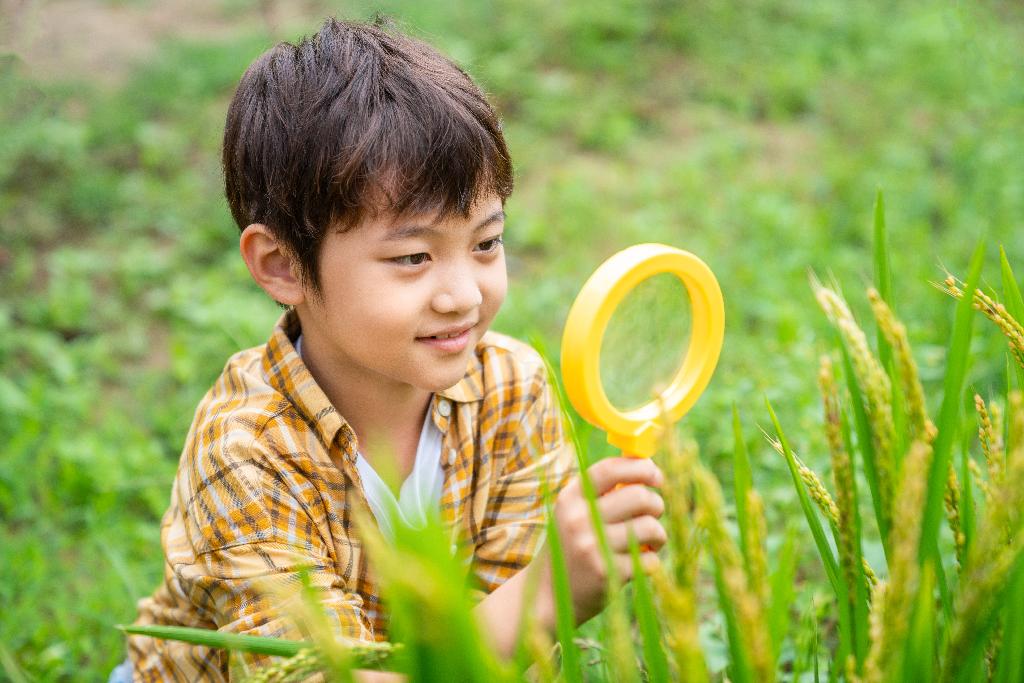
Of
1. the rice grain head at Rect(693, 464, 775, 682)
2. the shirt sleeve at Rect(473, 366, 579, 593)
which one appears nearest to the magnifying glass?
the rice grain head at Rect(693, 464, 775, 682)

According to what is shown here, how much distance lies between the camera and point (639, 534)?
117 centimetres

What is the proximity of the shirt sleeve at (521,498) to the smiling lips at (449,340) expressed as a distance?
329 millimetres

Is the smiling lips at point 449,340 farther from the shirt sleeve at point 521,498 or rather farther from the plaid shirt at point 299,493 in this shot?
the shirt sleeve at point 521,498

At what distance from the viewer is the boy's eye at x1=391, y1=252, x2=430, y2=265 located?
59.1 inches

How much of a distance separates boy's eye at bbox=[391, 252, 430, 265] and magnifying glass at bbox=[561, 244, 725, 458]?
0.40 meters

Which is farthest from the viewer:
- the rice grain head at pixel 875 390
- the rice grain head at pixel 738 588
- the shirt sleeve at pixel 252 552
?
the shirt sleeve at pixel 252 552

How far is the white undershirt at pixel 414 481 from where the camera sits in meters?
1.69

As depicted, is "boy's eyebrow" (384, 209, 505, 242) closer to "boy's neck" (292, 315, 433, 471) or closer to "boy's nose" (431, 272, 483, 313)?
"boy's nose" (431, 272, 483, 313)

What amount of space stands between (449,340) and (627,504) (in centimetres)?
48

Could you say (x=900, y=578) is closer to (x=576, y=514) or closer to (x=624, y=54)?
(x=576, y=514)

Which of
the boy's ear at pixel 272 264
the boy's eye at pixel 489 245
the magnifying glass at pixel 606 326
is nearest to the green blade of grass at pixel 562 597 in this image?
the magnifying glass at pixel 606 326

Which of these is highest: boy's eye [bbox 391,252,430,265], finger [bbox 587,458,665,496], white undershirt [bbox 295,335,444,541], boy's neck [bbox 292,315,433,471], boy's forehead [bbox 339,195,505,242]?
boy's forehead [bbox 339,195,505,242]

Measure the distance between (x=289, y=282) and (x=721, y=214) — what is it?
2599 millimetres

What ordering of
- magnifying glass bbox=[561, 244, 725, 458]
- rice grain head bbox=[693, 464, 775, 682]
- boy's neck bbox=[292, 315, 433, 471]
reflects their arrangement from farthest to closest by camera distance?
boy's neck bbox=[292, 315, 433, 471], magnifying glass bbox=[561, 244, 725, 458], rice grain head bbox=[693, 464, 775, 682]
